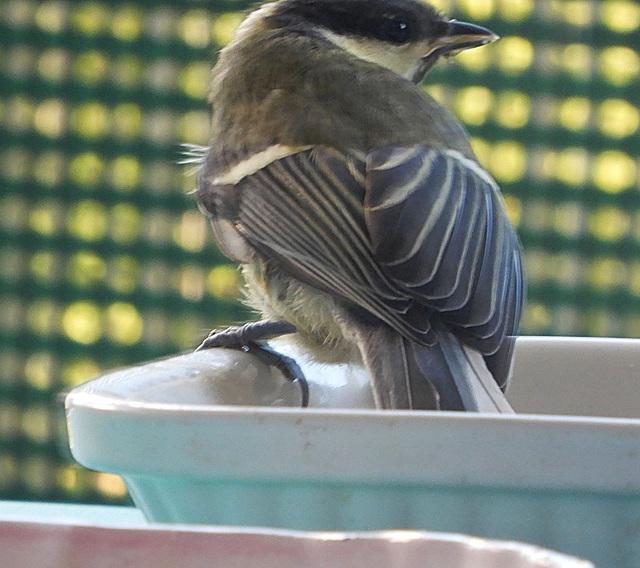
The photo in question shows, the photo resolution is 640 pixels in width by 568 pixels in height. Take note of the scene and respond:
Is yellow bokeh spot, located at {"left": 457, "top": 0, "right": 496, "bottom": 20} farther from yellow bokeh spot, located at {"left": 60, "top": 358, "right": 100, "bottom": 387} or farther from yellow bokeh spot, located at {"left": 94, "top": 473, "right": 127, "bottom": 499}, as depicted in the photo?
yellow bokeh spot, located at {"left": 94, "top": 473, "right": 127, "bottom": 499}

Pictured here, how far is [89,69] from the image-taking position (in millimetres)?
1834

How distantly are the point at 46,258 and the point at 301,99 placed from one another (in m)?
1.08

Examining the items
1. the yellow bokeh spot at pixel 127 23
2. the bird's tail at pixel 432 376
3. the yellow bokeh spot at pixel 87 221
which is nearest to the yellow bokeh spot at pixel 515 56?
the yellow bokeh spot at pixel 127 23

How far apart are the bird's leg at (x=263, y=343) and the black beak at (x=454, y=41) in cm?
40

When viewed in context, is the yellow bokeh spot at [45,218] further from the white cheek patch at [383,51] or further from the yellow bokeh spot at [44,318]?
the white cheek patch at [383,51]

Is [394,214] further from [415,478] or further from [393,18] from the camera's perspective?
[393,18]

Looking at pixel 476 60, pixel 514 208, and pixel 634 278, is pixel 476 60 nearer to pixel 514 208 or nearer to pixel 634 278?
pixel 514 208

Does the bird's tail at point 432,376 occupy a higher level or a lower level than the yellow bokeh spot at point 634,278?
higher

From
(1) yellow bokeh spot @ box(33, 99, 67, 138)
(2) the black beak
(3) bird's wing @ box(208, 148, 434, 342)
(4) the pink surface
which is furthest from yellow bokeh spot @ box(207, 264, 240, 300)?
(4) the pink surface

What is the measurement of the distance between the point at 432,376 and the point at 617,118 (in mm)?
1272

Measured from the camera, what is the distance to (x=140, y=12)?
5.92 feet

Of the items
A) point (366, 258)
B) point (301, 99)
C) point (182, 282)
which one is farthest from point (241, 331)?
point (182, 282)

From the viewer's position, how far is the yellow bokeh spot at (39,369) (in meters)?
1.83

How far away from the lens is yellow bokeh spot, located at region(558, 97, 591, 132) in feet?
5.92
